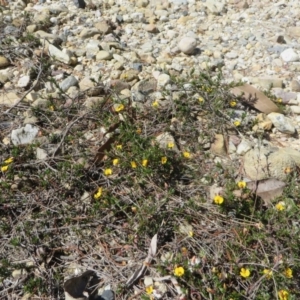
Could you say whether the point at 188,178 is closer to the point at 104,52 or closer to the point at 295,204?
the point at 295,204

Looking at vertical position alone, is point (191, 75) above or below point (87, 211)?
above

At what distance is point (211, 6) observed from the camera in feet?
15.2

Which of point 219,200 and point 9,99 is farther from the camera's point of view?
point 9,99

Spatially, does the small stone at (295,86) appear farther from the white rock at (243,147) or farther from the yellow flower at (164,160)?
the yellow flower at (164,160)

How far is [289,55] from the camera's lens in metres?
3.88

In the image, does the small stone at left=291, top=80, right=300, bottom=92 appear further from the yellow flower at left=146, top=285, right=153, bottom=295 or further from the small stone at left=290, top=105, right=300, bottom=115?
the yellow flower at left=146, top=285, right=153, bottom=295

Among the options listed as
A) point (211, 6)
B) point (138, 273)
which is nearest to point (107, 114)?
point (138, 273)

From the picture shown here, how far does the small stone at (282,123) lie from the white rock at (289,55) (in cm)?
82

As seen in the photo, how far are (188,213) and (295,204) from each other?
0.67 m

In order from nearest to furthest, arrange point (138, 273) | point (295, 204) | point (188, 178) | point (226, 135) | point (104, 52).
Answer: point (138, 273), point (295, 204), point (188, 178), point (226, 135), point (104, 52)

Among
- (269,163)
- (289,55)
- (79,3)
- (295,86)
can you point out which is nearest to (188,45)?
(289,55)

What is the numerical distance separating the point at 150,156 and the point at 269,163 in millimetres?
823

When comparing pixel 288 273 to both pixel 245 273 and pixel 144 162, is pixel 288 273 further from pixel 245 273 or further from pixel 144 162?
pixel 144 162

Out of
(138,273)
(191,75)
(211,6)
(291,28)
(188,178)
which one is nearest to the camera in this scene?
(138,273)
